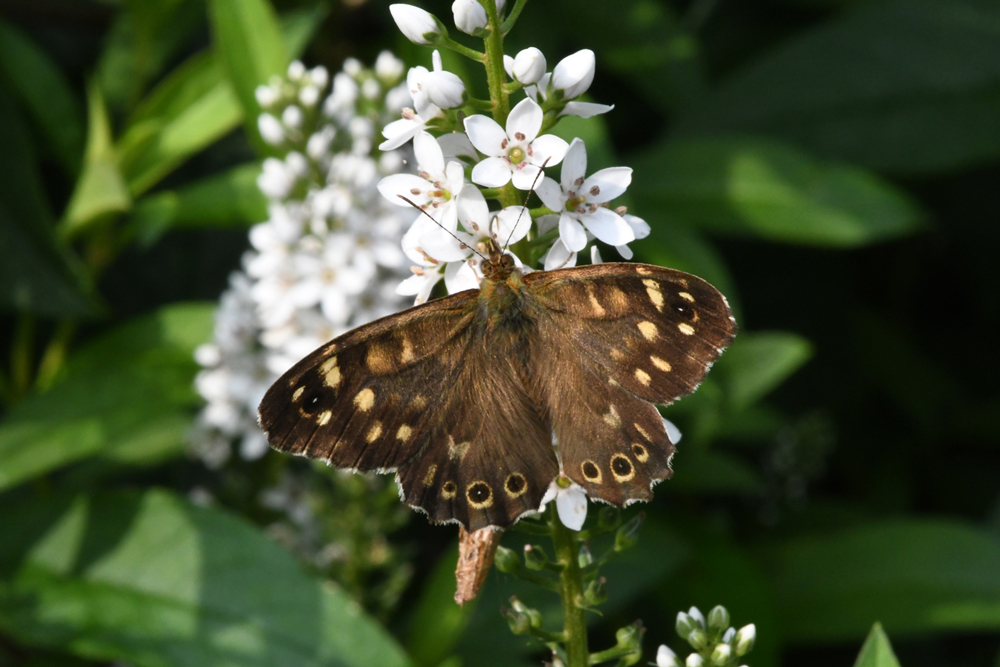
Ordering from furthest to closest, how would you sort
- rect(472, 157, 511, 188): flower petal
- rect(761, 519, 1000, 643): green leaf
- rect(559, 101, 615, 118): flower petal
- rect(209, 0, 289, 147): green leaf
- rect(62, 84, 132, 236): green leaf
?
rect(761, 519, 1000, 643): green leaf → rect(209, 0, 289, 147): green leaf → rect(62, 84, 132, 236): green leaf → rect(559, 101, 615, 118): flower petal → rect(472, 157, 511, 188): flower petal

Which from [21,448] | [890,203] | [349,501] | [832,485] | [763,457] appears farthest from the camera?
[832,485]

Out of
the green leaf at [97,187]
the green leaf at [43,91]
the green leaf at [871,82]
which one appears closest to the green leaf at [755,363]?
the green leaf at [871,82]

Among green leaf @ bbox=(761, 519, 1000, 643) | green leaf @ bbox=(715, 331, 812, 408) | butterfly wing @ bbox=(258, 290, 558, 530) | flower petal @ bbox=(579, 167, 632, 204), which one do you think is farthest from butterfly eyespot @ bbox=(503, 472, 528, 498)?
green leaf @ bbox=(761, 519, 1000, 643)

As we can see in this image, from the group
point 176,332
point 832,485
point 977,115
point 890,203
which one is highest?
point 977,115

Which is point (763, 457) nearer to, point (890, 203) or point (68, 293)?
point (890, 203)

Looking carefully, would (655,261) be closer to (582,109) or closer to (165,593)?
(582,109)

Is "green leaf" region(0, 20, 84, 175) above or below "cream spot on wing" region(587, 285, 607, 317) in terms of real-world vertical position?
above

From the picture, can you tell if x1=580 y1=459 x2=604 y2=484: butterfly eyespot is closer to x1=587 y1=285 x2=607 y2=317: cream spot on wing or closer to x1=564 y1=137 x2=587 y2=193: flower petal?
x1=587 y1=285 x2=607 y2=317: cream spot on wing

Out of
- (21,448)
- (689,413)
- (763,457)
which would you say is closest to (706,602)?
(689,413)
